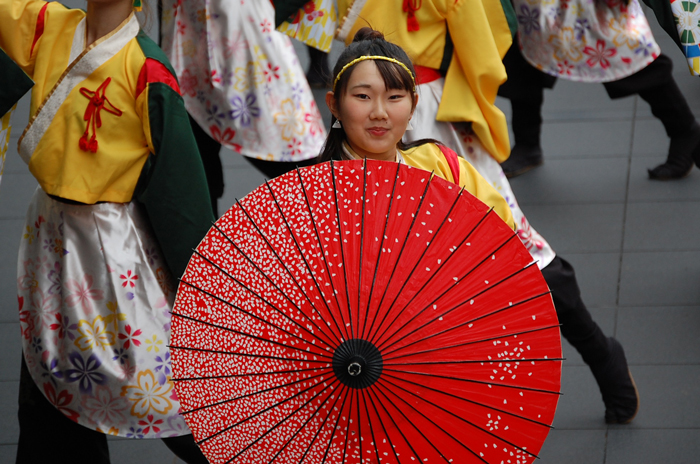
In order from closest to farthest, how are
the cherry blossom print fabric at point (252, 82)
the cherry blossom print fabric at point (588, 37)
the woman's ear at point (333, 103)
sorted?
the woman's ear at point (333, 103) → the cherry blossom print fabric at point (252, 82) → the cherry blossom print fabric at point (588, 37)

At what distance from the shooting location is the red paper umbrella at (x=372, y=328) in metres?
1.66

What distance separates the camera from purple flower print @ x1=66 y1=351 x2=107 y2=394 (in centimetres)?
246

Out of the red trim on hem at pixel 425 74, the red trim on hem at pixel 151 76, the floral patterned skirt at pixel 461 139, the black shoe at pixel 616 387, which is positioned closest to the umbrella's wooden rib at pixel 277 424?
the red trim on hem at pixel 151 76

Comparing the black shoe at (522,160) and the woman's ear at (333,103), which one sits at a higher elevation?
the woman's ear at (333,103)

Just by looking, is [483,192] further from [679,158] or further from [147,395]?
[679,158]

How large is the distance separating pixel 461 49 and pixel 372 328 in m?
1.49

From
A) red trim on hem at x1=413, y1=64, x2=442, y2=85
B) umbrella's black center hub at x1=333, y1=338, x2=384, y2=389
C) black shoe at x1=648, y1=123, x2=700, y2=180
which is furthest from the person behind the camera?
black shoe at x1=648, y1=123, x2=700, y2=180

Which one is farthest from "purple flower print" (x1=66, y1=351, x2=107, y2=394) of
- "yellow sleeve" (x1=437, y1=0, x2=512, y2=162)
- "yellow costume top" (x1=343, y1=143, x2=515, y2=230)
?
"yellow sleeve" (x1=437, y1=0, x2=512, y2=162)

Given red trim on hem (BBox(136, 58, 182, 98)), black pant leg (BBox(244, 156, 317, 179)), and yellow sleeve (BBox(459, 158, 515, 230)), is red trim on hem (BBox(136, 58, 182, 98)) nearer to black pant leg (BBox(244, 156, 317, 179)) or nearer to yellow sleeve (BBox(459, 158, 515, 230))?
yellow sleeve (BBox(459, 158, 515, 230))

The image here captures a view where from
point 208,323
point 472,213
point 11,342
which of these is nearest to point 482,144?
point 472,213

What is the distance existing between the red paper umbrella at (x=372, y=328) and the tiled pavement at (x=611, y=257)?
1.53 m

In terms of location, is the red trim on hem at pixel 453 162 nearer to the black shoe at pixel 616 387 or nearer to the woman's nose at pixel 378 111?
the woman's nose at pixel 378 111

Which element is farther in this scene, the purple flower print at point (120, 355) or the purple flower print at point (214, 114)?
the purple flower print at point (214, 114)

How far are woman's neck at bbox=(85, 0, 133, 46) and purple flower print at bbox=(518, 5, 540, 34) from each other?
2517 mm
